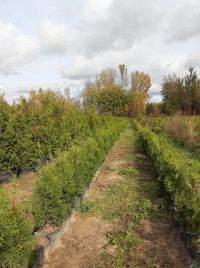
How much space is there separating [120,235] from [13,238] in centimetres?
180

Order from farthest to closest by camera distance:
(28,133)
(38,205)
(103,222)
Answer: (28,133) < (103,222) < (38,205)

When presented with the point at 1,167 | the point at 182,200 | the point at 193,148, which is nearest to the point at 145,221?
the point at 182,200

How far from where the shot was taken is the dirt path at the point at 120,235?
2.51 meters

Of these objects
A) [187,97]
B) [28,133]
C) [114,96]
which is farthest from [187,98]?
[28,133]

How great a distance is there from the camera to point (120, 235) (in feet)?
9.82

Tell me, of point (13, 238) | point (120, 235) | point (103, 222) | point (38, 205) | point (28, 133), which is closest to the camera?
point (13, 238)

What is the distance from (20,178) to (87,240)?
392 cm

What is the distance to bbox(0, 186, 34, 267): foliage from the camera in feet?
5.90

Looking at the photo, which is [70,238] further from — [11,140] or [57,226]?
[11,140]

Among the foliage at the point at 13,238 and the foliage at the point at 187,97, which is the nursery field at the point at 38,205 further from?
the foliage at the point at 187,97

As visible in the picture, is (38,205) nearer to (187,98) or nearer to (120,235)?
(120,235)

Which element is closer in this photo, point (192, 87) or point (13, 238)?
point (13, 238)

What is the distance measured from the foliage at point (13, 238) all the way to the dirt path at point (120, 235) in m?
0.69

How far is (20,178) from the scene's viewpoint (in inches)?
234
